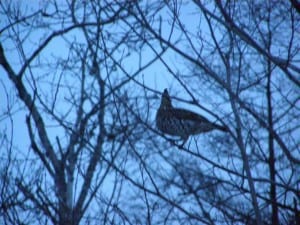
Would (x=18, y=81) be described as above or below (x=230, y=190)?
above

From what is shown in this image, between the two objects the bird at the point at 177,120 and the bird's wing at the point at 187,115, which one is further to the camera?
the bird's wing at the point at 187,115

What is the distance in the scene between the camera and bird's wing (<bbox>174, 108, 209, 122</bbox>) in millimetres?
5290

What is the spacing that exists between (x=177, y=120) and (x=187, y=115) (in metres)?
0.21

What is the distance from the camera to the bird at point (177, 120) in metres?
5.03

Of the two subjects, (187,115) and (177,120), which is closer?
(177,120)

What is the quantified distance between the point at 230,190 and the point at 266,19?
1707mm

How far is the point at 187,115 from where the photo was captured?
217 inches

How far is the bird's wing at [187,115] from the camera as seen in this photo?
5290 millimetres

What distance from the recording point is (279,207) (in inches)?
163

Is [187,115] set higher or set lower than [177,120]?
higher

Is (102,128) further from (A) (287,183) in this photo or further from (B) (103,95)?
(A) (287,183)

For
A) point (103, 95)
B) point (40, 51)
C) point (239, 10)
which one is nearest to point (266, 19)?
point (239, 10)

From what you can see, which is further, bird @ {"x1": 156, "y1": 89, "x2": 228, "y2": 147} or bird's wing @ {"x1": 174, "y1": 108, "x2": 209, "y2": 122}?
bird's wing @ {"x1": 174, "y1": 108, "x2": 209, "y2": 122}

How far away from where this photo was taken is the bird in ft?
16.5
